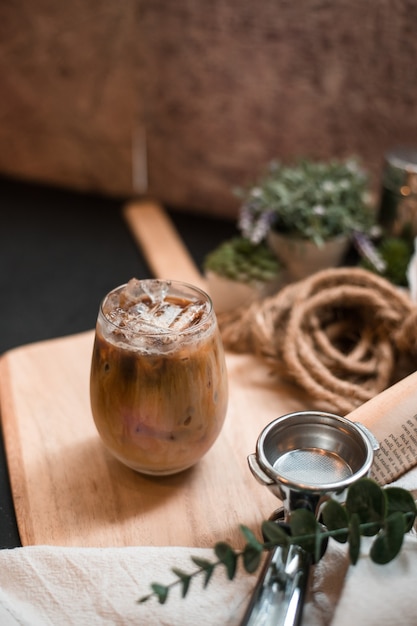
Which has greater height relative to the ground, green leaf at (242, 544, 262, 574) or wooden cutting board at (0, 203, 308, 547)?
green leaf at (242, 544, 262, 574)

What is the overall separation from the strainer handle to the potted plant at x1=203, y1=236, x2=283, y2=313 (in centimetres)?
56

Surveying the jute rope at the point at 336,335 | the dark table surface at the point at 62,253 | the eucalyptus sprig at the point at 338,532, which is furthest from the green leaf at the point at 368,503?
the dark table surface at the point at 62,253

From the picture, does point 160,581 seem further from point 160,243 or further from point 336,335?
point 160,243

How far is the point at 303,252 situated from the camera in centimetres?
122

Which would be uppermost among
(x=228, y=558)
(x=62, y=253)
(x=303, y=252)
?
(x=228, y=558)

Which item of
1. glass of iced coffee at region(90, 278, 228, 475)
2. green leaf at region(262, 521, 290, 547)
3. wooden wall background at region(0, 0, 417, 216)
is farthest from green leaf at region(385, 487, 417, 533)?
wooden wall background at region(0, 0, 417, 216)

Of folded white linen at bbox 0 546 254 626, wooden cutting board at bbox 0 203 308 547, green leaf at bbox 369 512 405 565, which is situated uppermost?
green leaf at bbox 369 512 405 565

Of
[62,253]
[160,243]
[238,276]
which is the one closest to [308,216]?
[238,276]

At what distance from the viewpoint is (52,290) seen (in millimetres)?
1327

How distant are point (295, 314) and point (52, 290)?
53 centimetres

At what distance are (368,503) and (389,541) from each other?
0.12ft

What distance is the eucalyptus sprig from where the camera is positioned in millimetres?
602

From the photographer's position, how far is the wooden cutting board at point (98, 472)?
2.54 feet

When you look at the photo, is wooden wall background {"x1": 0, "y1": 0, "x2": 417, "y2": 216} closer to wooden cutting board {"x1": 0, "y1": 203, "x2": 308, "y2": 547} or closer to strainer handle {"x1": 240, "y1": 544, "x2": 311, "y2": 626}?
wooden cutting board {"x1": 0, "y1": 203, "x2": 308, "y2": 547}
